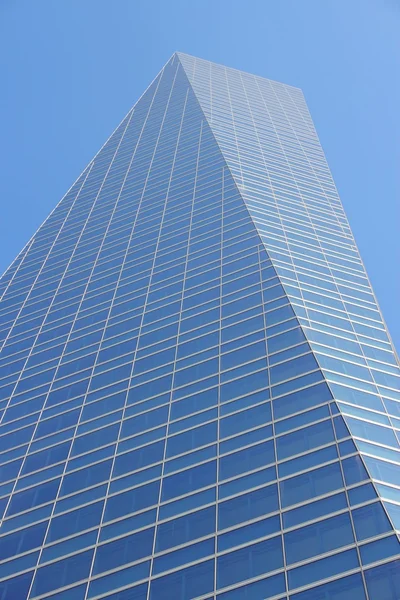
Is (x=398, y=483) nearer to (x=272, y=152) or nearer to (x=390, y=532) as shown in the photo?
(x=390, y=532)

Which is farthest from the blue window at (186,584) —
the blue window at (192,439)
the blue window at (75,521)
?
the blue window at (192,439)

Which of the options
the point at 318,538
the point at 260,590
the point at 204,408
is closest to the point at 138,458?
the point at 204,408

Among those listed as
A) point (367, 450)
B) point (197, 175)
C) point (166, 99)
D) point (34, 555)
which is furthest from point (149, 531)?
point (166, 99)

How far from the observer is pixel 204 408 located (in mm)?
39719

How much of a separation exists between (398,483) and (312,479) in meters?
3.14

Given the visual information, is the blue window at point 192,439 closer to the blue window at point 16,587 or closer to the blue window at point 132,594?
the blue window at point 132,594

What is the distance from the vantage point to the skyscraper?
29547mm

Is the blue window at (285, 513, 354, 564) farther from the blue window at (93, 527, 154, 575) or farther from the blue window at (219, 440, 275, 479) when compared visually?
the blue window at (93, 527, 154, 575)

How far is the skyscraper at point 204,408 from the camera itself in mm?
29547

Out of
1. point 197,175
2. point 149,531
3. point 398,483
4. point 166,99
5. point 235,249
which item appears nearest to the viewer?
point 398,483

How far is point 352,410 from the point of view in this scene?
34.8 meters

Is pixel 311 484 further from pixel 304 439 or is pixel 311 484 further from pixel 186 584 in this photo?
pixel 186 584

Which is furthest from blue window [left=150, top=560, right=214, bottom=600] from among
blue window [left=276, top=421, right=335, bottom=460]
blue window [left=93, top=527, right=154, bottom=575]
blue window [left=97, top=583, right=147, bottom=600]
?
blue window [left=276, top=421, right=335, bottom=460]

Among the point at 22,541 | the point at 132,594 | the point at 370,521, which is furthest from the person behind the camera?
the point at 22,541
